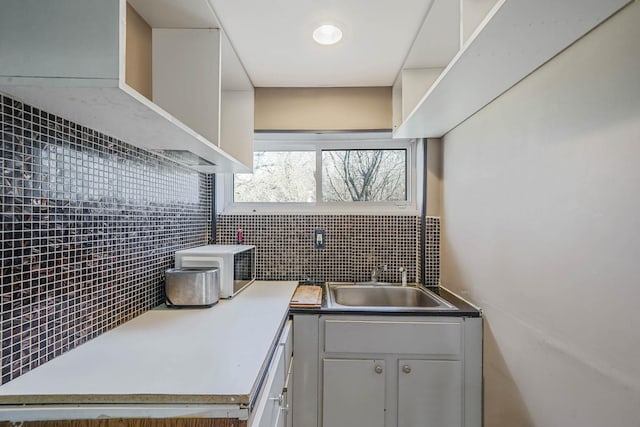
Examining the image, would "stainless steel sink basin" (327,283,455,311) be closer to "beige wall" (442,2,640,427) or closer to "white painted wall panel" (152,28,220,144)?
"beige wall" (442,2,640,427)

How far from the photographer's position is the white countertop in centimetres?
73

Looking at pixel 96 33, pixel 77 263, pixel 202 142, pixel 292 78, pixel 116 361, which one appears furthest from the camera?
pixel 292 78

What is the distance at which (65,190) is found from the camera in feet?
3.12

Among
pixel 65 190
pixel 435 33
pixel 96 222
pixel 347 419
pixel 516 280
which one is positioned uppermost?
pixel 435 33

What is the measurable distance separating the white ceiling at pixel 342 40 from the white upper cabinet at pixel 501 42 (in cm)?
9

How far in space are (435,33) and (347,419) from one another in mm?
1966

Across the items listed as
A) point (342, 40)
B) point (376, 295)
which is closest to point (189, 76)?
point (342, 40)

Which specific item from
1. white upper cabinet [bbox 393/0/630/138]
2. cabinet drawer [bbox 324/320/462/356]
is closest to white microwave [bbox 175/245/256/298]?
cabinet drawer [bbox 324/320/462/356]

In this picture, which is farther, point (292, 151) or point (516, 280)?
point (292, 151)

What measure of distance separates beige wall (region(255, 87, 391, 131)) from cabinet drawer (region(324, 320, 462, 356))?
1313 millimetres

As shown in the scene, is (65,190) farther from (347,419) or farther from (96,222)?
(347,419)

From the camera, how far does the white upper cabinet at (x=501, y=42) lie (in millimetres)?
775

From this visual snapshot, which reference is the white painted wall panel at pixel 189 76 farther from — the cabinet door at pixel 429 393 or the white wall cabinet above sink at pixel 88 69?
the cabinet door at pixel 429 393

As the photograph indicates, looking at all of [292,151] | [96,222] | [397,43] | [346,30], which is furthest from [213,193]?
[397,43]
